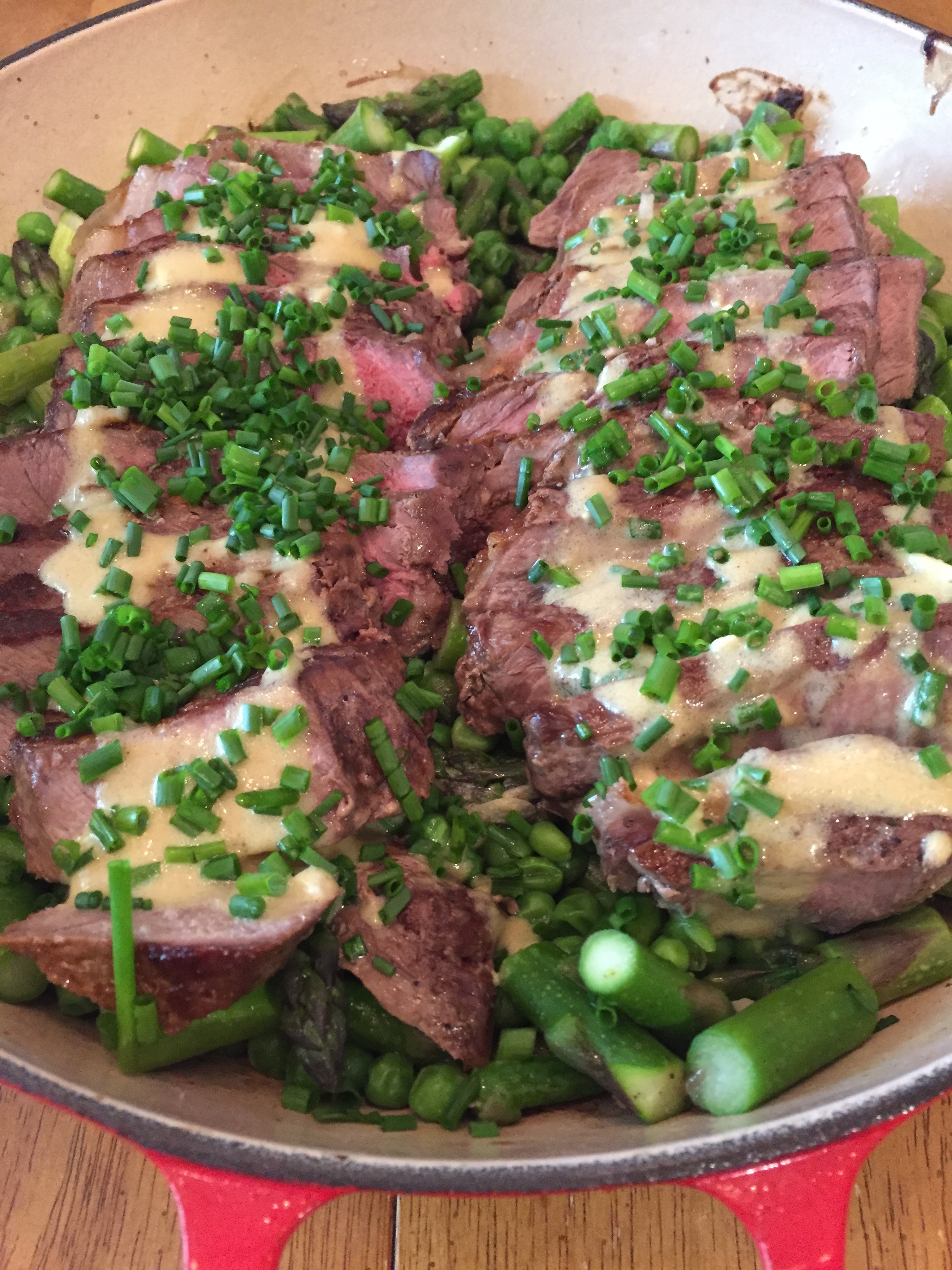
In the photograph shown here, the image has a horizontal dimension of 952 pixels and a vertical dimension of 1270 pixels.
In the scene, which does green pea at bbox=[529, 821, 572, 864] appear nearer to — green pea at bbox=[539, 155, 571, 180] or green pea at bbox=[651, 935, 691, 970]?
green pea at bbox=[651, 935, 691, 970]

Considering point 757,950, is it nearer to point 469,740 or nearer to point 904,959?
point 904,959

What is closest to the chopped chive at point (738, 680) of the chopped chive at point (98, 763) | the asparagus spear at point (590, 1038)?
the asparagus spear at point (590, 1038)

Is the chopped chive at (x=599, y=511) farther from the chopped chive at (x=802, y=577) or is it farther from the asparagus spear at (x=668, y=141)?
the asparagus spear at (x=668, y=141)

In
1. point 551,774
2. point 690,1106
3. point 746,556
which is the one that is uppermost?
point 746,556

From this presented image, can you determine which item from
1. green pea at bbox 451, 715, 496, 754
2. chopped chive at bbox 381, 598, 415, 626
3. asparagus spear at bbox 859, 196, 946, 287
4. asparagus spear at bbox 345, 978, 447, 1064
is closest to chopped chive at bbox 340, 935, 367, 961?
asparagus spear at bbox 345, 978, 447, 1064

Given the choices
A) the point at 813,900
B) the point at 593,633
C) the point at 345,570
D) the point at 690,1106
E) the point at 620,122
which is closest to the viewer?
the point at 690,1106

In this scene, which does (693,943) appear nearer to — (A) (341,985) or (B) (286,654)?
(A) (341,985)

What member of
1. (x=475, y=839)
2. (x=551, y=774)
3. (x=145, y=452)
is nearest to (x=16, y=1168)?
(x=475, y=839)
